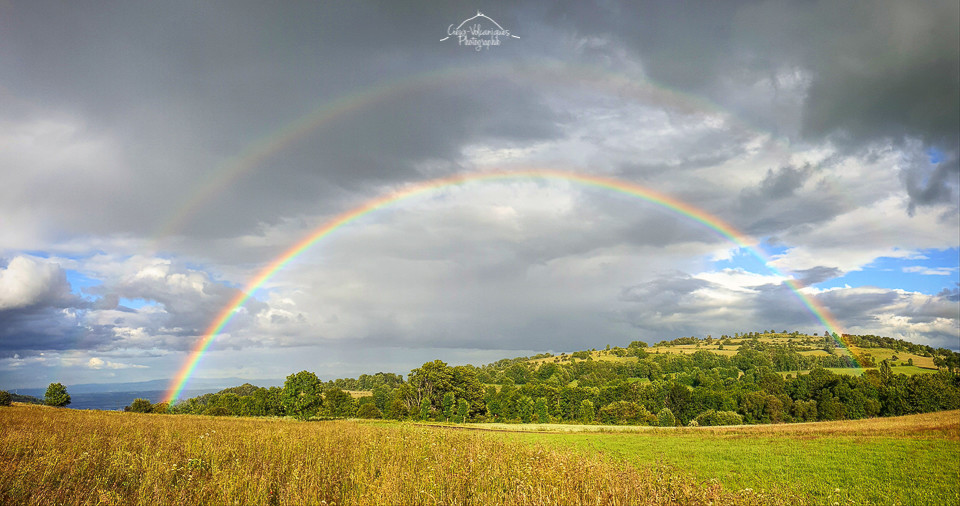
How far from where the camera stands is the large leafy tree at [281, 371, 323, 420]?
9031cm

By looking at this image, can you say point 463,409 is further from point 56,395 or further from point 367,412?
point 56,395

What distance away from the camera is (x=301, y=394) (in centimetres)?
9081

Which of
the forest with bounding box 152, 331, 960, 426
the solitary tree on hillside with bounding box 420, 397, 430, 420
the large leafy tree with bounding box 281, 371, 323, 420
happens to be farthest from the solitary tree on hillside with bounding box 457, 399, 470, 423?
the large leafy tree with bounding box 281, 371, 323, 420

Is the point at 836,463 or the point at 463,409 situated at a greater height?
the point at 836,463

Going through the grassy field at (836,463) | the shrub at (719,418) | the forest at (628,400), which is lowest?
the shrub at (719,418)

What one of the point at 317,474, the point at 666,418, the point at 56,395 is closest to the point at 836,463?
the point at 317,474

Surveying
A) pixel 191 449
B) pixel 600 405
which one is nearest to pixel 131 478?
pixel 191 449

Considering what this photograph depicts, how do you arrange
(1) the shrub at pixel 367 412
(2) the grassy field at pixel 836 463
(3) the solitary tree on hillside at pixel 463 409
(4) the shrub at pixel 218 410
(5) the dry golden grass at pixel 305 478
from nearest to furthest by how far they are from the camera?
(5) the dry golden grass at pixel 305 478
(2) the grassy field at pixel 836 463
(3) the solitary tree on hillside at pixel 463 409
(4) the shrub at pixel 218 410
(1) the shrub at pixel 367 412

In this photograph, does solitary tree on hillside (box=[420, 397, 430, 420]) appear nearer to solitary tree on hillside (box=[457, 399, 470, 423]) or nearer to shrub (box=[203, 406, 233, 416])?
solitary tree on hillside (box=[457, 399, 470, 423])

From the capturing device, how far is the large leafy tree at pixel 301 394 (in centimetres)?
9031

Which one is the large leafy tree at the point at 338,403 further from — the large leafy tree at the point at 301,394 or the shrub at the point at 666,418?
the shrub at the point at 666,418

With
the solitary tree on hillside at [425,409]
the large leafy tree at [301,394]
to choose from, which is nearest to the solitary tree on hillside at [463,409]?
the solitary tree on hillside at [425,409]

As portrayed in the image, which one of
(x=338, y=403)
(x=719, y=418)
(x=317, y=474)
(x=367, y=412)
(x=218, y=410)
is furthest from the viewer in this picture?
(x=719, y=418)

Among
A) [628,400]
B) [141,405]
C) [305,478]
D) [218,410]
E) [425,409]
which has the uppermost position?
[305,478]
